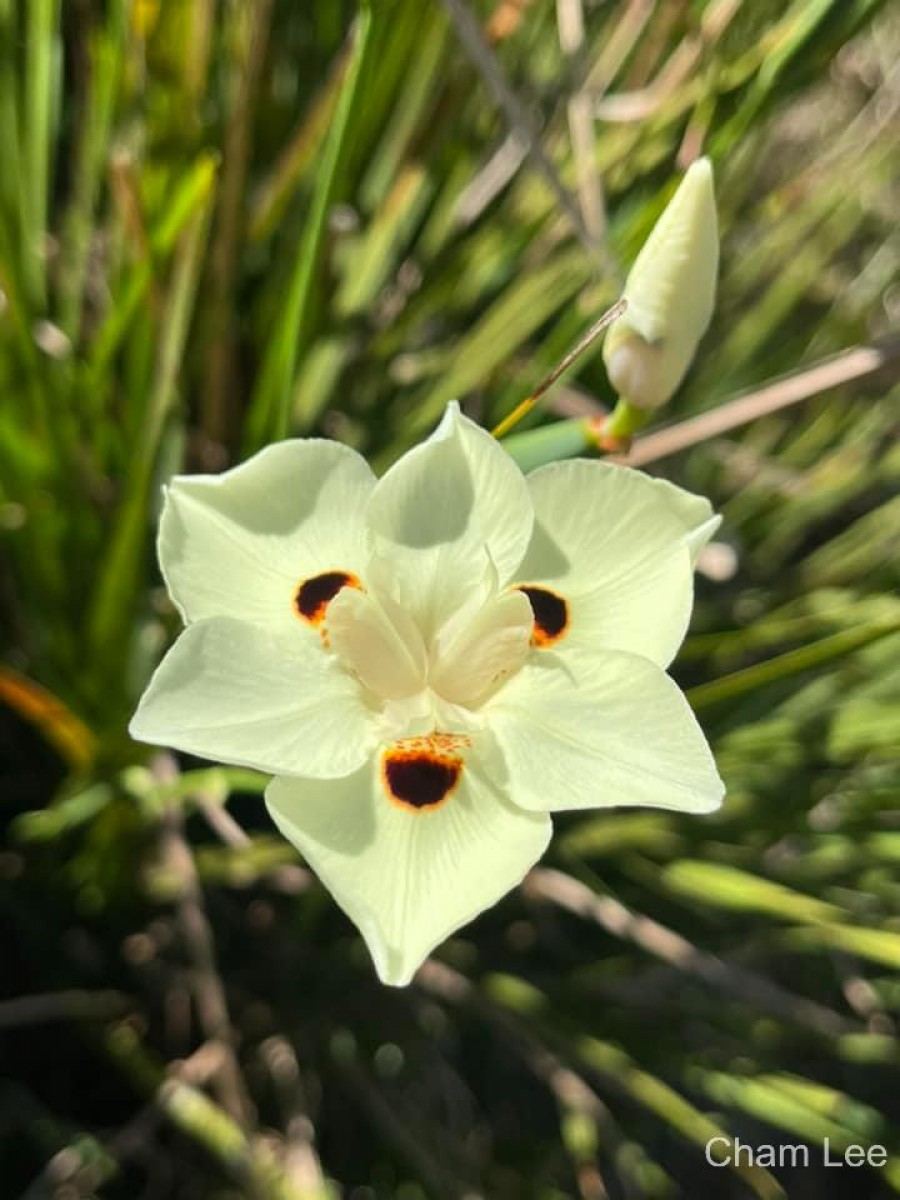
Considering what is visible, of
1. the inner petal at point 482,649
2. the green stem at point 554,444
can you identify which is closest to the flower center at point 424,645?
the inner petal at point 482,649

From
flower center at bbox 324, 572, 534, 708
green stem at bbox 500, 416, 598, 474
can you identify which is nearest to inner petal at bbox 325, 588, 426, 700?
flower center at bbox 324, 572, 534, 708

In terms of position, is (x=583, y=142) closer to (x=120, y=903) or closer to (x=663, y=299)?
(x=663, y=299)

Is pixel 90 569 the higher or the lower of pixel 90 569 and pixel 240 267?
the lower

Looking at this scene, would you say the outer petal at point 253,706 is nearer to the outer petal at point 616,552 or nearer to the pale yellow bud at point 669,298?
the outer petal at point 616,552

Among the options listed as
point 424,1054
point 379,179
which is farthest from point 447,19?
point 424,1054

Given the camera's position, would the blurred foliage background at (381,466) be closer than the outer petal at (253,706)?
No

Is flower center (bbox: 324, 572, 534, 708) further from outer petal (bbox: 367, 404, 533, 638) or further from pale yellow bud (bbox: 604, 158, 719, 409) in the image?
pale yellow bud (bbox: 604, 158, 719, 409)
